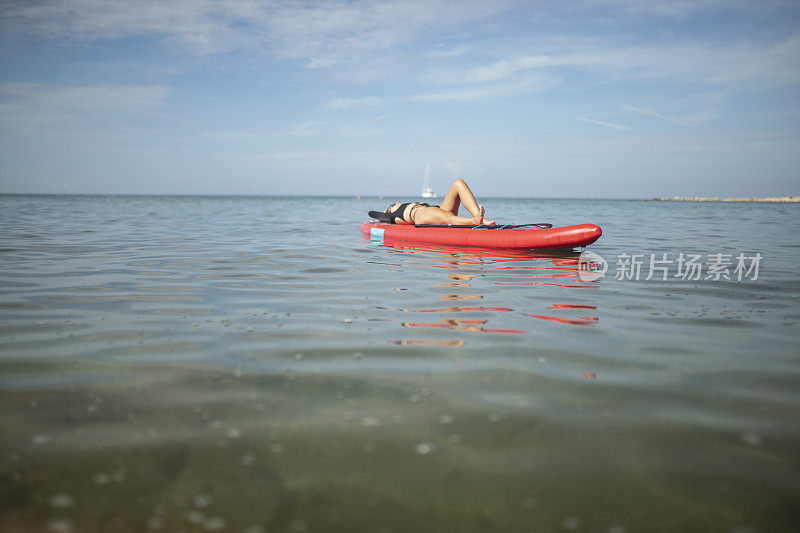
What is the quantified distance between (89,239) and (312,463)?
10.8m

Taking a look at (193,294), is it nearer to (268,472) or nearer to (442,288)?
(442,288)

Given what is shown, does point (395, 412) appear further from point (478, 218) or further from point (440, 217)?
point (440, 217)

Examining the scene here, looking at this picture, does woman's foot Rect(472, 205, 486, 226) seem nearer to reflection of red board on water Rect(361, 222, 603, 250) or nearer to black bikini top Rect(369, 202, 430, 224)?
reflection of red board on water Rect(361, 222, 603, 250)

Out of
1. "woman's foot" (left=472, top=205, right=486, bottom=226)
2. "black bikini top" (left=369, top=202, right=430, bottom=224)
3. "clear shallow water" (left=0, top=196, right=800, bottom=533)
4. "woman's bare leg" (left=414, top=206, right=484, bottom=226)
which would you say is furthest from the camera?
"black bikini top" (left=369, top=202, right=430, bottom=224)

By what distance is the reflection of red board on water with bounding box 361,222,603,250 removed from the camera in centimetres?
789

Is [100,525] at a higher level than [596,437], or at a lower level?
lower

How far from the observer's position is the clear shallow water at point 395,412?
1.61 metres

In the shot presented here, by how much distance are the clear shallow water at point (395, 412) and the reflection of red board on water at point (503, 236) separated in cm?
306

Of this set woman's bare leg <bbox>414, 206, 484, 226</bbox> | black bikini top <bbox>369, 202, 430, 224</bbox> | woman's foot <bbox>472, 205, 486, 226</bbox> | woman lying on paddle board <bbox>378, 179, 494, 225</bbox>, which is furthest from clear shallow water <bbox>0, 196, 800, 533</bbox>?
black bikini top <bbox>369, 202, 430, 224</bbox>

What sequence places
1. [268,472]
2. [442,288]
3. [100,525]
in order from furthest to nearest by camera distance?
[442,288] → [268,472] → [100,525]

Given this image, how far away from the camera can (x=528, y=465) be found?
184 centimetres

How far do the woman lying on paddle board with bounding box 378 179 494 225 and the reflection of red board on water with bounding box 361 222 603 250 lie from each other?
418mm

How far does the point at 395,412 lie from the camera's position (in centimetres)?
227

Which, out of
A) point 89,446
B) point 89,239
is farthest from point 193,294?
point 89,239
